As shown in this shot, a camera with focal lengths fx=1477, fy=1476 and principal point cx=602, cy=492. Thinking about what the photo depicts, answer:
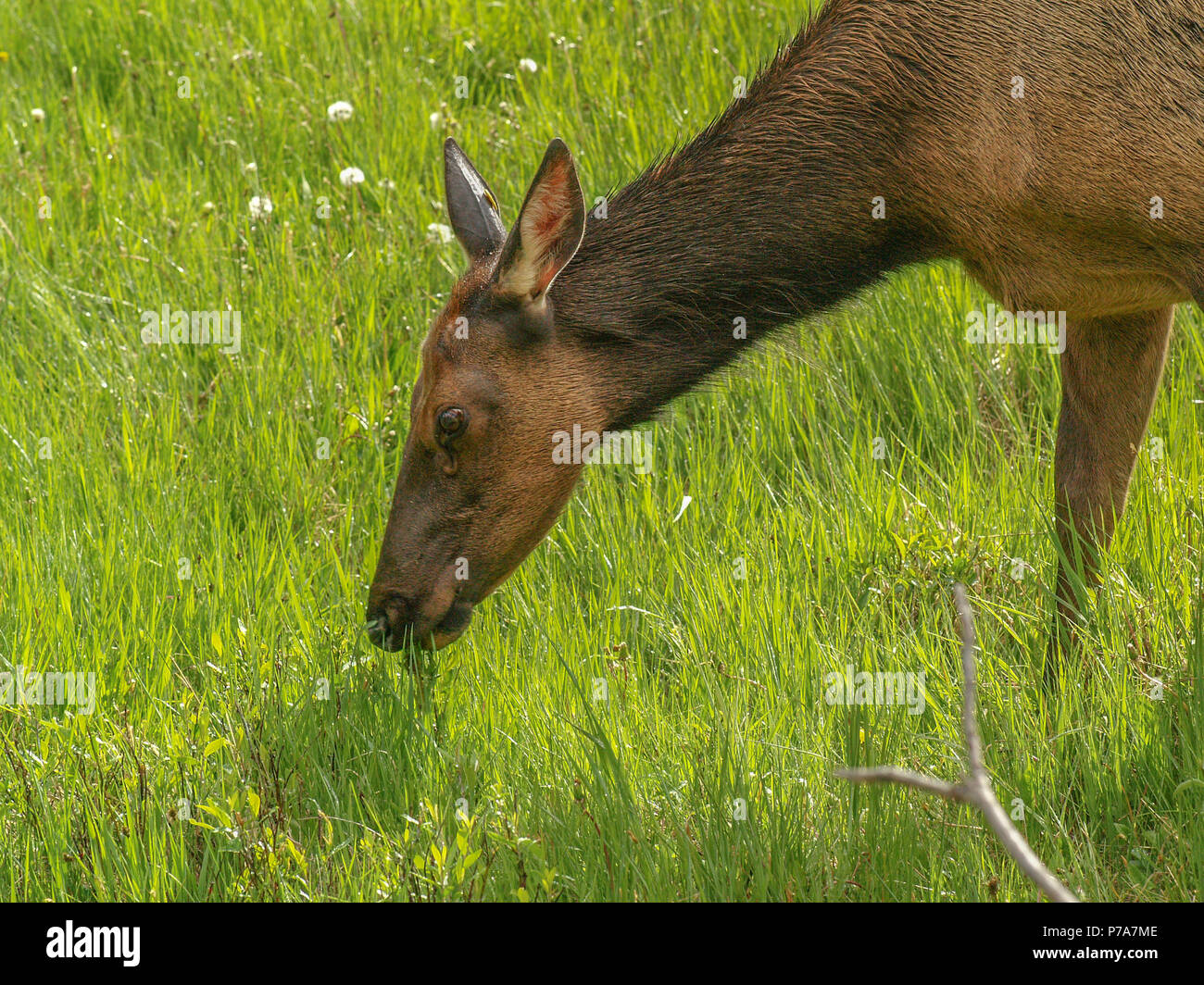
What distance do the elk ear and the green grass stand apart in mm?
942

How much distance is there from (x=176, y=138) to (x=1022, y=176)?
517cm

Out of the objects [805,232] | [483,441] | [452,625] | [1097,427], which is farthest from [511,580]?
[1097,427]

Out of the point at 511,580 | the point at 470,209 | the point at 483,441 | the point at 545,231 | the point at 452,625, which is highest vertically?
the point at 470,209

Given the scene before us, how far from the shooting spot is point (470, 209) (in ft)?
15.5

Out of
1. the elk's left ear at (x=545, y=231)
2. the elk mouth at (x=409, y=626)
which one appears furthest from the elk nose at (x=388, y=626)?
the elk's left ear at (x=545, y=231)

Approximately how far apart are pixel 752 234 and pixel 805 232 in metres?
0.16

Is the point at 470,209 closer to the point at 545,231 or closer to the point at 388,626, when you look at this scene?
the point at 545,231

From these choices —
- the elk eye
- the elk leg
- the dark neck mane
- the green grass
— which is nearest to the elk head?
the elk eye

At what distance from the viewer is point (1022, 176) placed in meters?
4.07

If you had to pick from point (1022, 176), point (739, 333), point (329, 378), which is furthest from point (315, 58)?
point (1022, 176)

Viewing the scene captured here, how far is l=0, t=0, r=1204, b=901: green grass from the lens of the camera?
3.84m

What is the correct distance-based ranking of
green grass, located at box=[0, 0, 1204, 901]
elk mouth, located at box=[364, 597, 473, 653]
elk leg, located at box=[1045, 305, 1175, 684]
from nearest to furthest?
green grass, located at box=[0, 0, 1204, 901] → elk mouth, located at box=[364, 597, 473, 653] → elk leg, located at box=[1045, 305, 1175, 684]

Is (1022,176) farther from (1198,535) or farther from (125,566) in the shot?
(125,566)

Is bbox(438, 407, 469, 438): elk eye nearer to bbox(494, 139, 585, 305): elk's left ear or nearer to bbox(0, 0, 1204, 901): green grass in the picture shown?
bbox(494, 139, 585, 305): elk's left ear
